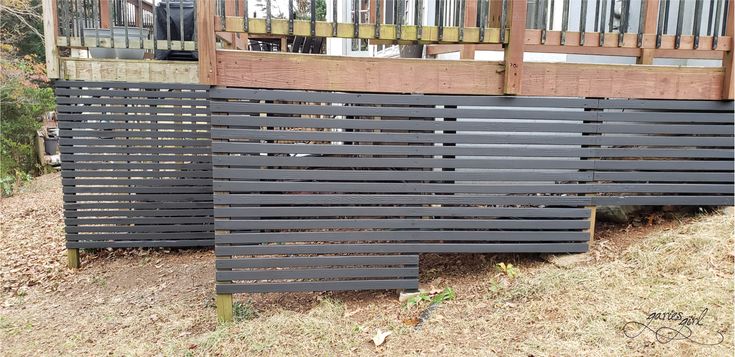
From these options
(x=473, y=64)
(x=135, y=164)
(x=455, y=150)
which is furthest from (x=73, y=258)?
(x=473, y=64)

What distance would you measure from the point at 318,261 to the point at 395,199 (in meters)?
0.75

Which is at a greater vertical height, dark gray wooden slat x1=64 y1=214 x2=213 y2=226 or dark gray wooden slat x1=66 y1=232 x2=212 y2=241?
dark gray wooden slat x1=64 y1=214 x2=213 y2=226

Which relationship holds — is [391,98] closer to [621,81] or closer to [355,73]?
[355,73]

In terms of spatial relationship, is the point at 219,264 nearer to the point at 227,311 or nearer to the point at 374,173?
the point at 227,311

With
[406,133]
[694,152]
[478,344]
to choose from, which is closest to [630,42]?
[694,152]

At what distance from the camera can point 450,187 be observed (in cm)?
359

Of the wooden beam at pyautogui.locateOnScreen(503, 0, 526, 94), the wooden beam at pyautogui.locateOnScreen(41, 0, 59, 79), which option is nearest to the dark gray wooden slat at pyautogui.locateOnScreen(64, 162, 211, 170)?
the wooden beam at pyautogui.locateOnScreen(41, 0, 59, 79)

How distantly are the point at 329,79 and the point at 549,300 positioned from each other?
2.23m

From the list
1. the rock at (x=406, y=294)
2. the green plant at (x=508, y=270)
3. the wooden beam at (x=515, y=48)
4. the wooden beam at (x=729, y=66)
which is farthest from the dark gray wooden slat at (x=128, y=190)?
the wooden beam at (x=729, y=66)

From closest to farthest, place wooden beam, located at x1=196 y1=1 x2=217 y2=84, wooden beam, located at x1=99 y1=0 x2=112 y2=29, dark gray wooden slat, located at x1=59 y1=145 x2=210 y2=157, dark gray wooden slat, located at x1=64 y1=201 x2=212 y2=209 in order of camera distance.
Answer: wooden beam, located at x1=196 y1=1 x2=217 y2=84 → dark gray wooden slat, located at x1=59 y1=145 x2=210 y2=157 → dark gray wooden slat, located at x1=64 y1=201 x2=212 y2=209 → wooden beam, located at x1=99 y1=0 x2=112 y2=29

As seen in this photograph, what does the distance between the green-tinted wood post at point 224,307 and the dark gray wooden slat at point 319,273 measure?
0.16 m

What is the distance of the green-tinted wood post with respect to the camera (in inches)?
139

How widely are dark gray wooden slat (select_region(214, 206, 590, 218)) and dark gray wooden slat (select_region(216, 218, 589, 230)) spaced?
48 millimetres

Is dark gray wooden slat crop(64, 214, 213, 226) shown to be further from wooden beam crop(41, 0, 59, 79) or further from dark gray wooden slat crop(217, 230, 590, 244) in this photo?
dark gray wooden slat crop(217, 230, 590, 244)
